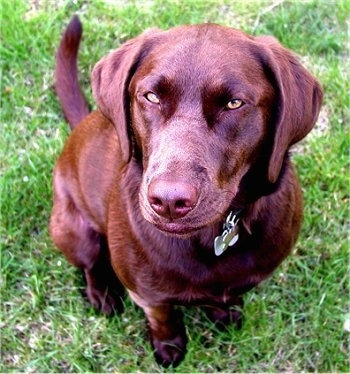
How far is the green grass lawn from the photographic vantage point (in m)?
3.27

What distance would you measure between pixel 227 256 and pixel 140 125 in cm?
62

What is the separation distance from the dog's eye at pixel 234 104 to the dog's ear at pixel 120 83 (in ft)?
1.28

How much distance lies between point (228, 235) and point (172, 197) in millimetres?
565

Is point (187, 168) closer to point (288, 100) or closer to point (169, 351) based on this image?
point (288, 100)

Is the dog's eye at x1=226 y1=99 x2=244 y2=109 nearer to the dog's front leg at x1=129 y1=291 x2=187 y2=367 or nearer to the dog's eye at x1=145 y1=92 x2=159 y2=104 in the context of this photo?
the dog's eye at x1=145 y1=92 x2=159 y2=104

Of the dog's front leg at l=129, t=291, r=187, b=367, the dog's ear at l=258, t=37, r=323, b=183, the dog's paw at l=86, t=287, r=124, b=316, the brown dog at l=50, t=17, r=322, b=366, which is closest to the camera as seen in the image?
the brown dog at l=50, t=17, r=322, b=366

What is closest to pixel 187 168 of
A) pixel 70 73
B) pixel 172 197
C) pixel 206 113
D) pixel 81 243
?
pixel 172 197

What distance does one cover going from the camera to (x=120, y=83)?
2426 mm

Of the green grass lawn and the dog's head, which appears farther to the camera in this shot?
the green grass lawn

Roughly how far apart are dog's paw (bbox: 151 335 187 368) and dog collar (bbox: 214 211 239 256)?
0.77 metres

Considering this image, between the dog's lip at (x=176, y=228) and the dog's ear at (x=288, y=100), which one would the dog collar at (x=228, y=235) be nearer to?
the dog's ear at (x=288, y=100)

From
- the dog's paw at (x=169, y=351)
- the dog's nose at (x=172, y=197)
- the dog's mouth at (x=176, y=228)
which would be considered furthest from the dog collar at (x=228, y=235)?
the dog's paw at (x=169, y=351)

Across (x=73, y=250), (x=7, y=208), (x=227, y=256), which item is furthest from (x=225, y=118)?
(x=7, y=208)

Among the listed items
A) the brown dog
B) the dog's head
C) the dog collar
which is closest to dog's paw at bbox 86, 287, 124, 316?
the brown dog
